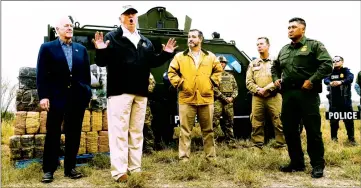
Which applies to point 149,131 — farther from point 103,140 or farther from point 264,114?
point 264,114

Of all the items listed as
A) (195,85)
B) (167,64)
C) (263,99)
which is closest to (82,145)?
(195,85)

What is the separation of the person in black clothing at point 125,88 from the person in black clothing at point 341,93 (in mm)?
4904

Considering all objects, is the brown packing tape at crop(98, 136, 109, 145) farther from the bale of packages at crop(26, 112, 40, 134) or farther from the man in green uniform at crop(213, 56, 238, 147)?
the man in green uniform at crop(213, 56, 238, 147)

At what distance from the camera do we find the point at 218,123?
20.6ft

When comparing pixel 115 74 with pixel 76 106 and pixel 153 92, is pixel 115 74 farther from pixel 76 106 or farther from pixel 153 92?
pixel 153 92

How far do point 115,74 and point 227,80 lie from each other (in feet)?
9.85

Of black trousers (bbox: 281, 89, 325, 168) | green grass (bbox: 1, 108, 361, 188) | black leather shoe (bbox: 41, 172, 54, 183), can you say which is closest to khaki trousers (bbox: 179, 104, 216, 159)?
green grass (bbox: 1, 108, 361, 188)

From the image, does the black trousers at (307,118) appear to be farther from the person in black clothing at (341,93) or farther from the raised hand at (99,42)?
the person in black clothing at (341,93)

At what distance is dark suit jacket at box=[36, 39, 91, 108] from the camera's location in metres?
4.00

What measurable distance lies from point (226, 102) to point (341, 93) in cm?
271

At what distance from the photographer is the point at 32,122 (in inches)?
191

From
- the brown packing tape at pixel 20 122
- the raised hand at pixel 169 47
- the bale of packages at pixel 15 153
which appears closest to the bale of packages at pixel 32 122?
the brown packing tape at pixel 20 122

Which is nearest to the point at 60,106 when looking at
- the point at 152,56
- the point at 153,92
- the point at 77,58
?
the point at 77,58

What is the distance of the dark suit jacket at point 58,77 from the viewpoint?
4.00m
